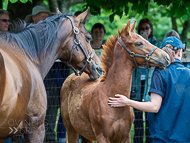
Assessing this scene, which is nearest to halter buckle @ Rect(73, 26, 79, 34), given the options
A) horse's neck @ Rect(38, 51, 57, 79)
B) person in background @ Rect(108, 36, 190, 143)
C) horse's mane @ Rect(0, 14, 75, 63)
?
horse's mane @ Rect(0, 14, 75, 63)

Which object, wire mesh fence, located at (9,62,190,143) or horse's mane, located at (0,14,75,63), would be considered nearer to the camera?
horse's mane, located at (0,14,75,63)

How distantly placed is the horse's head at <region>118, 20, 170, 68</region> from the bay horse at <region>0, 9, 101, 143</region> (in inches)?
21.3

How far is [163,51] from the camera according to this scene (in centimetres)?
305

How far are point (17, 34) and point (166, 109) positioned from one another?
190 cm

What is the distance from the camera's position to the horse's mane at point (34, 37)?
2771 millimetres

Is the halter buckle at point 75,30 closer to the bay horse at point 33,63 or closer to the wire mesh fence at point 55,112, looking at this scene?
the bay horse at point 33,63

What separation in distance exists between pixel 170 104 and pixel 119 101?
1.97 feet

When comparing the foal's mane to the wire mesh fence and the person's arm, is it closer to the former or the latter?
the person's arm

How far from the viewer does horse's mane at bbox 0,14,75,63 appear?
2771mm

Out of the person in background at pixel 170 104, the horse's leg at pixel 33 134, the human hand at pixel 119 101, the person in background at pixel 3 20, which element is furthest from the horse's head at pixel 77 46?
the person in background at pixel 3 20

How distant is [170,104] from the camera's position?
2957 mm

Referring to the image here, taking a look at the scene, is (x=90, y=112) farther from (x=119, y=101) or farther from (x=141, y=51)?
(x=141, y=51)

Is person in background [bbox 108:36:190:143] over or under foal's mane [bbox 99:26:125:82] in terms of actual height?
under

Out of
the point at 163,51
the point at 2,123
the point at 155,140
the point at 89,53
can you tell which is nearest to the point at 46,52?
the point at 89,53
